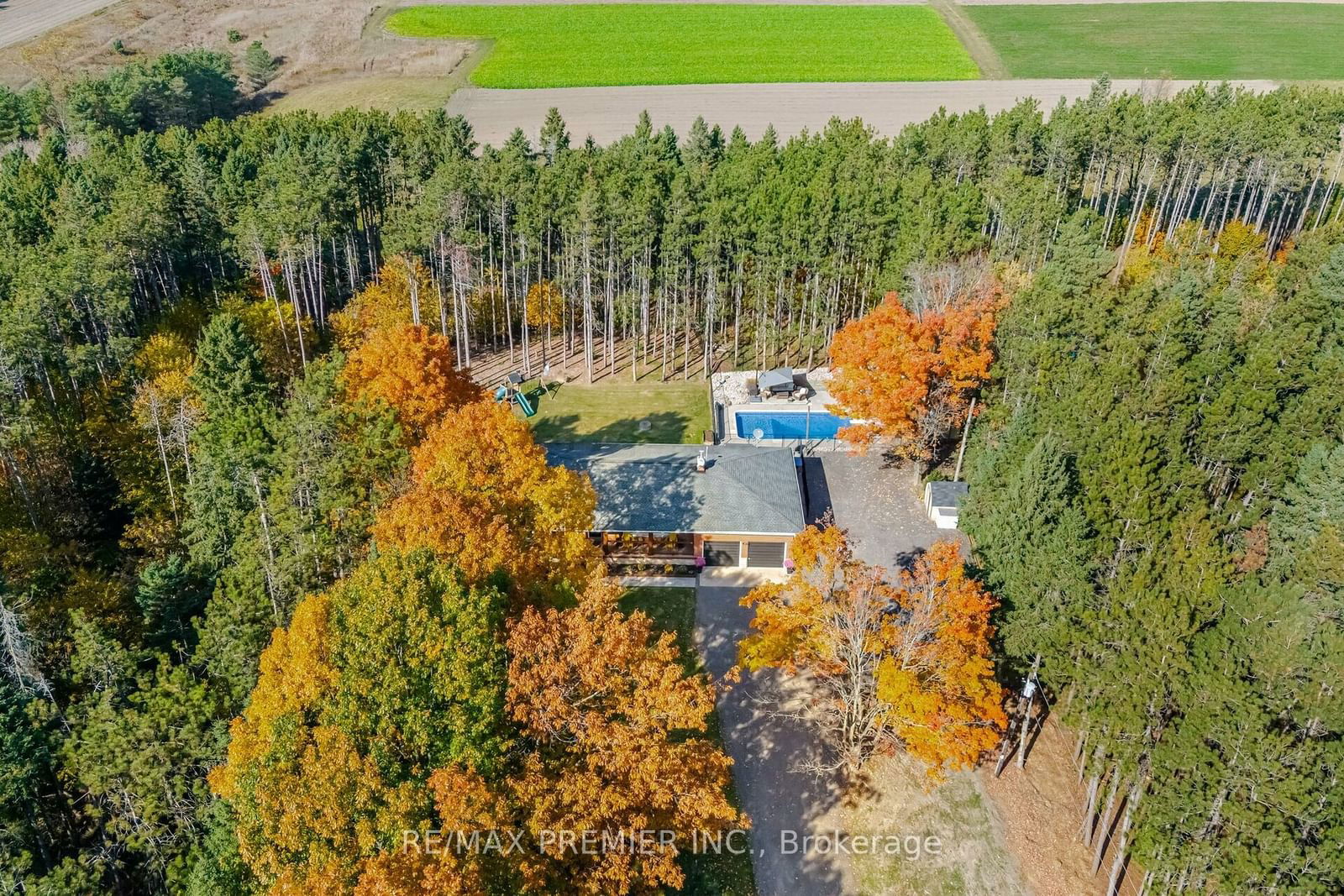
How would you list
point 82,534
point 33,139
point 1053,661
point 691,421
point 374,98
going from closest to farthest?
1. point 1053,661
2. point 82,534
3. point 691,421
4. point 33,139
5. point 374,98

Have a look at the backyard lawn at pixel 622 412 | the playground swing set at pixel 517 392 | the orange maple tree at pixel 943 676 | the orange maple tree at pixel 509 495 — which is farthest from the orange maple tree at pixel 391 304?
the orange maple tree at pixel 943 676

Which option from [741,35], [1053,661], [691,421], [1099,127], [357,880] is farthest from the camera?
[741,35]

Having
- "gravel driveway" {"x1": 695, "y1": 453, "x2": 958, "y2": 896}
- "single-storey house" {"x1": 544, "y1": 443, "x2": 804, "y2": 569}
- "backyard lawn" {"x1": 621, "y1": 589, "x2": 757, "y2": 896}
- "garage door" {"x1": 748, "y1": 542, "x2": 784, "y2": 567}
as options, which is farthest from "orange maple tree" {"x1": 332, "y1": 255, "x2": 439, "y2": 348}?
"gravel driveway" {"x1": 695, "y1": 453, "x2": 958, "y2": 896}

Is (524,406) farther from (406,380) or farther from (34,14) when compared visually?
(34,14)

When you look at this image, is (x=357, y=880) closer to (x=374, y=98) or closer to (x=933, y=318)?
(x=933, y=318)

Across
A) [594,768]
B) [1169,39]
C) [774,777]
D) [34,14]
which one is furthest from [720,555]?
[34,14]

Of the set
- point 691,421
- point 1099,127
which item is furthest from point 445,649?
point 1099,127

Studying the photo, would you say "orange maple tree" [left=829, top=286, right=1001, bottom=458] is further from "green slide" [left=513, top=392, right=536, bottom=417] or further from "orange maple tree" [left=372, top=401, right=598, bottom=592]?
"green slide" [left=513, top=392, right=536, bottom=417]
